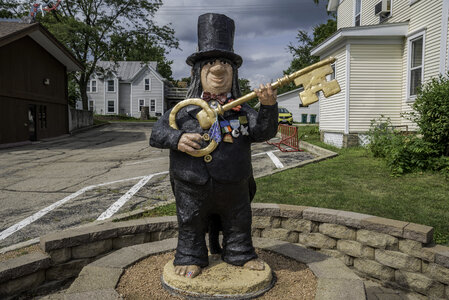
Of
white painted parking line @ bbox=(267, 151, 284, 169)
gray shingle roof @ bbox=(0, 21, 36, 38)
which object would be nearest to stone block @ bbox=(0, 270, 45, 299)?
white painted parking line @ bbox=(267, 151, 284, 169)

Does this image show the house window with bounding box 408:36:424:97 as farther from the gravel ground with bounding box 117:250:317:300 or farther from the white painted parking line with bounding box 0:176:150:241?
the gravel ground with bounding box 117:250:317:300

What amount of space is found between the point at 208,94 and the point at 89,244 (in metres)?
1.99

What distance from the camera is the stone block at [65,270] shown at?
347cm

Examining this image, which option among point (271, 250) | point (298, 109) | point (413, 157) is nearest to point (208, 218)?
point (271, 250)

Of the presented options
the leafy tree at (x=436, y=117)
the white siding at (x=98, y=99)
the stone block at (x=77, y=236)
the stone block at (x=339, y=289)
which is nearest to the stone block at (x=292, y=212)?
the stone block at (x=339, y=289)

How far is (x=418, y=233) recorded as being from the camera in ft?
11.4

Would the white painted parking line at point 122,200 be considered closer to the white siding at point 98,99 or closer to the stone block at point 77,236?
the stone block at point 77,236

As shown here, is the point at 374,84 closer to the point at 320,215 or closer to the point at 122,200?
the point at 320,215

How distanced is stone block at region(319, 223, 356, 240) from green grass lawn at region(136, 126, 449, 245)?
3.09 feet

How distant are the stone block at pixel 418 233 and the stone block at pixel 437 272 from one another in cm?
23

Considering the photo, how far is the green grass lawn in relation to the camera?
15.7ft

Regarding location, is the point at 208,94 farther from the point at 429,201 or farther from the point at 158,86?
the point at 158,86

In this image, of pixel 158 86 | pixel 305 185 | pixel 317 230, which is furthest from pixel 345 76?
pixel 158 86

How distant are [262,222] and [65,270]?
2.17 meters
